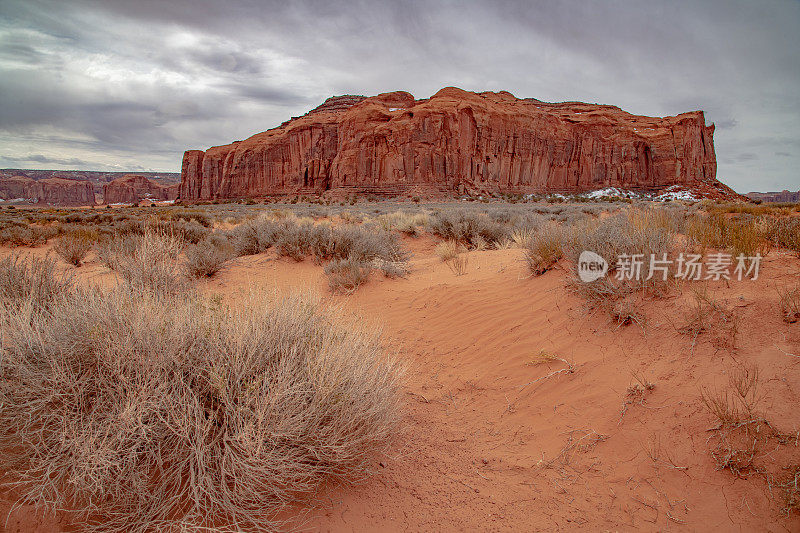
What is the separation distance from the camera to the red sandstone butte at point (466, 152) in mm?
53156

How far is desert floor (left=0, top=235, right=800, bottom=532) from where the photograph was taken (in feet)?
7.03

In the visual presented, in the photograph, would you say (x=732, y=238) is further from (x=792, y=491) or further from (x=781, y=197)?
(x=781, y=197)

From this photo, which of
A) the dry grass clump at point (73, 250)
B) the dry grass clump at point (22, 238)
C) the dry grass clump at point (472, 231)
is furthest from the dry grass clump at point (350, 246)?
the dry grass clump at point (22, 238)

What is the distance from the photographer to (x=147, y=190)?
11719cm

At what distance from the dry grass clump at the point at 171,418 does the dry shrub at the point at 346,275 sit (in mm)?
4419

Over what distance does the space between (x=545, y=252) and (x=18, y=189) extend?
6075 inches

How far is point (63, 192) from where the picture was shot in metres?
104

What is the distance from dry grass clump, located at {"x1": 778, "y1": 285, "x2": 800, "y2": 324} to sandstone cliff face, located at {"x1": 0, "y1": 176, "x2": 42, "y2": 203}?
149m

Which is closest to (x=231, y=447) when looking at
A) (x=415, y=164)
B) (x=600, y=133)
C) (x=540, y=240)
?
(x=540, y=240)

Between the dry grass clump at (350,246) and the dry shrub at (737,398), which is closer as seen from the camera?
the dry shrub at (737,398)

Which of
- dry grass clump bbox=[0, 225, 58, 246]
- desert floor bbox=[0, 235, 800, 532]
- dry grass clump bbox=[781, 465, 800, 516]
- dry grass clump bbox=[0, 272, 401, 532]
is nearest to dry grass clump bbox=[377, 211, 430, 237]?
desert floor bbox=[0, 235, 800, 532]

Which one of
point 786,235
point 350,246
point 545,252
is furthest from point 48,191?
point 786,235

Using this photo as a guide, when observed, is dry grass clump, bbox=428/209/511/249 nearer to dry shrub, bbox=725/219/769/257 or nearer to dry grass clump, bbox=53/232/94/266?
dry shrub, bbox=725/219/769/257

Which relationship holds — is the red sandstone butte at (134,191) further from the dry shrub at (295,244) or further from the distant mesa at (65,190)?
the dry shrub at (295,244)
